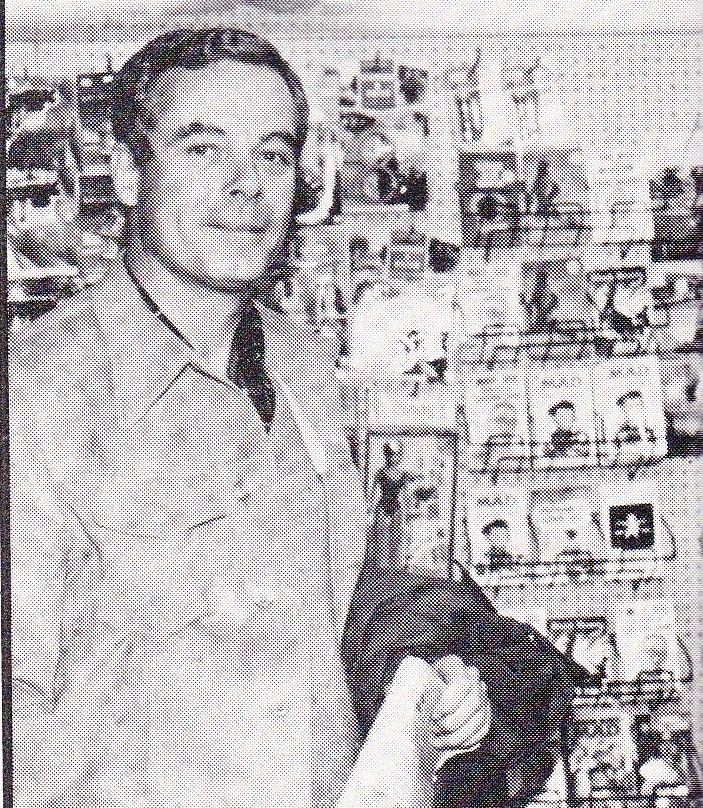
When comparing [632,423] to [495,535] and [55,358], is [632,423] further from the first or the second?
[55,358]

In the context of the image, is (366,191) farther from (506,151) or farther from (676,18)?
(676,18)

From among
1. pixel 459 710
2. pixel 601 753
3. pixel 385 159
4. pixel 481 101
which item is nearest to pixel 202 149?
pixel 385 159

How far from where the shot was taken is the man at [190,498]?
90 cm

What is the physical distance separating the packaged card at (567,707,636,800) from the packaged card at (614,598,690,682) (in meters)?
0.05

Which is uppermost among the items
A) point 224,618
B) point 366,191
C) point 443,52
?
point 443,52

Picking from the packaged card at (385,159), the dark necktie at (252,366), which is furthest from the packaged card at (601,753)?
the packaged card at (385,159)

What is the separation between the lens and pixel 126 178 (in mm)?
903

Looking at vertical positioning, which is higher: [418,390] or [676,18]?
[676,18]

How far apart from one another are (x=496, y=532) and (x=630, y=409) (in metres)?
0.20

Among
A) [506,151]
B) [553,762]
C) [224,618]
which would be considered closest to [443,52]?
[506,151]

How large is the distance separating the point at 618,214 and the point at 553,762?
607 millimetres

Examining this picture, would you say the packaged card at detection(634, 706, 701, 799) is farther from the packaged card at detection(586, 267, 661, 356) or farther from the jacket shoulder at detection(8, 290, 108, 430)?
the jacket shoulder at detection(8, 290, 108, 430)

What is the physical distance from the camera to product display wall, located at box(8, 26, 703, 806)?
35.7 inches

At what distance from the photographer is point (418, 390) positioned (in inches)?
36.0
